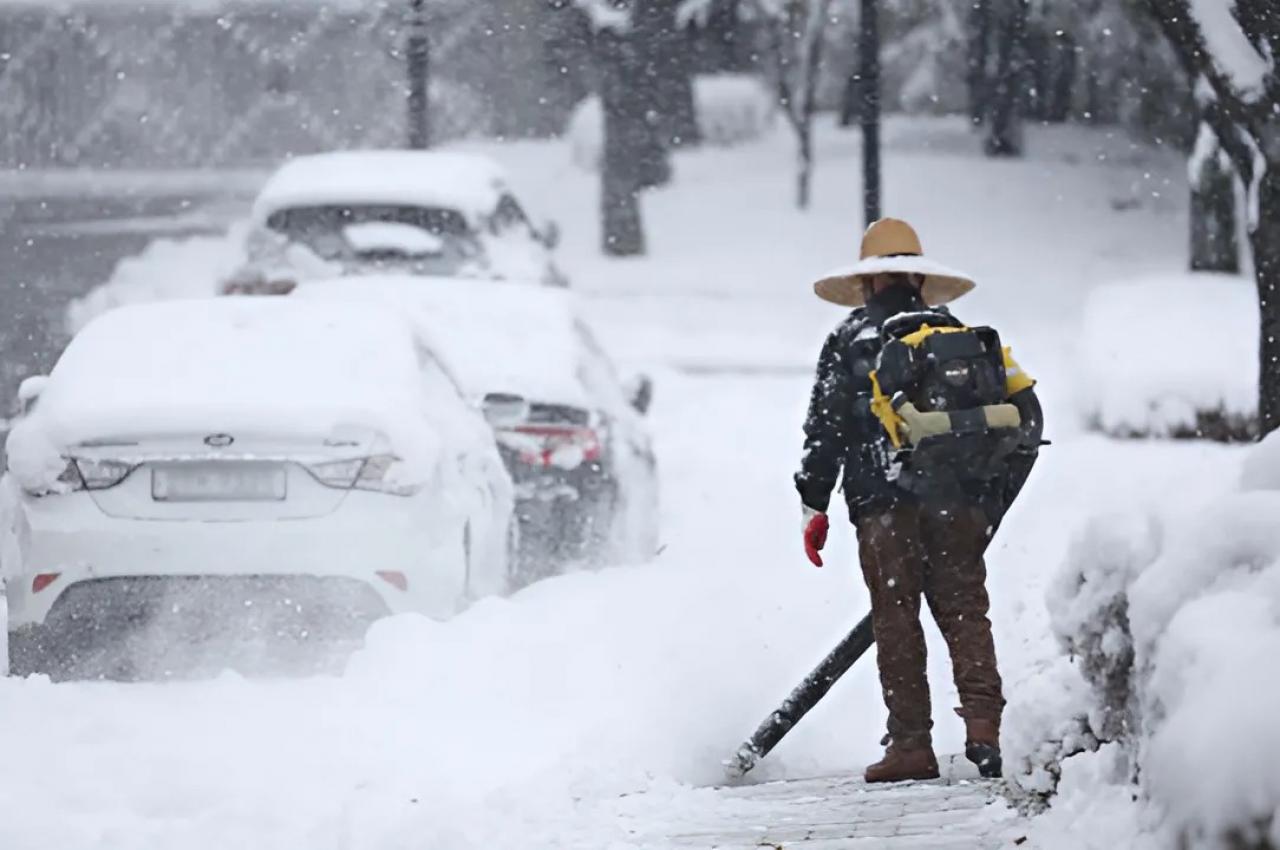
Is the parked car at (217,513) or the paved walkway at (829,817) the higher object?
the parked car at (217,513)

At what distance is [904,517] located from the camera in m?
6.26

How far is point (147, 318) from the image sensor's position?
814 centimetres

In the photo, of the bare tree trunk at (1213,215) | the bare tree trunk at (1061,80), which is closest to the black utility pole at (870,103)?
the bare tree trunk at (1213,215)

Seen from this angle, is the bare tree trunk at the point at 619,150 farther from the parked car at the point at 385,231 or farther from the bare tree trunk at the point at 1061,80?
the parked car at the point at 385,231

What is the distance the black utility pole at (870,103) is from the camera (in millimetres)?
20391

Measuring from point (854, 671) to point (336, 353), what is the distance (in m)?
2.32

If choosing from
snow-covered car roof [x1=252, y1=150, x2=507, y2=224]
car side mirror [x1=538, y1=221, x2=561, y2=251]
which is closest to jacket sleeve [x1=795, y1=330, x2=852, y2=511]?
snow-covered car roof [x1=252, y1=150, x2=507, y2=224]

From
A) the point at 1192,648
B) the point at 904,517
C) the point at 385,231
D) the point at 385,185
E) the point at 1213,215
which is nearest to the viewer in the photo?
the point at 1192,648

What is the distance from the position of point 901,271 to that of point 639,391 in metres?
4.28

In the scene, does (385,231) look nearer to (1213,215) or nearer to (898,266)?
(898,266)

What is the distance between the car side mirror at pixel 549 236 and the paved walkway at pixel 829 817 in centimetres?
738

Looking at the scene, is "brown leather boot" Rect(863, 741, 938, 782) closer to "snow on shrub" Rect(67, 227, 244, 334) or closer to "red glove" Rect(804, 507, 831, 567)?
"red glove" Rect(804, 507, 831, 567)

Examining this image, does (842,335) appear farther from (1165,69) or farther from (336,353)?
(1165,69)

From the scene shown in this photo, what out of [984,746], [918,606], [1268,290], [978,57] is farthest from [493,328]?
[978,57]
